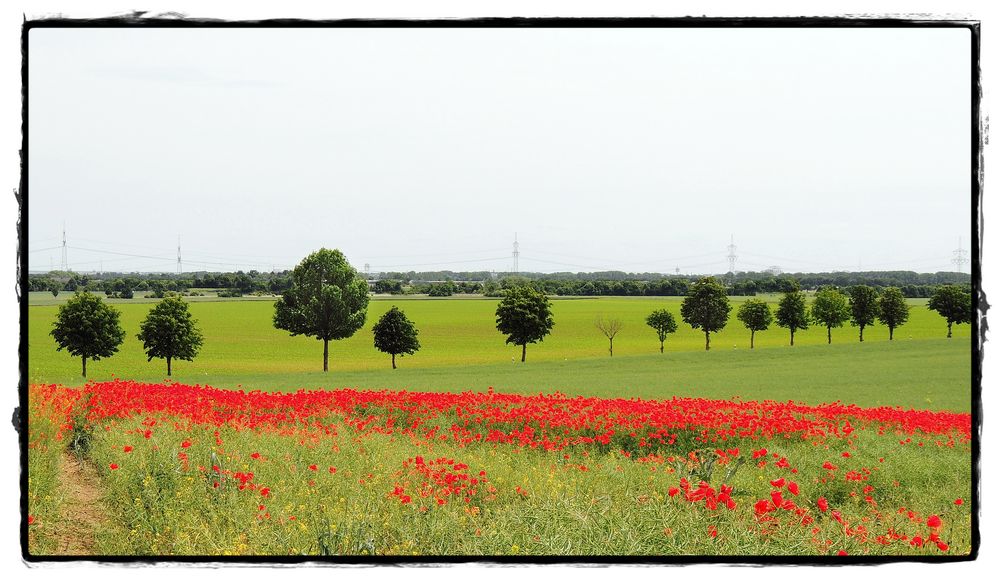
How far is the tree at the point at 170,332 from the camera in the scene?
11.1 meters

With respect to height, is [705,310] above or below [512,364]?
above

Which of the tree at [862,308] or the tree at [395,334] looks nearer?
the tree at [862,308]

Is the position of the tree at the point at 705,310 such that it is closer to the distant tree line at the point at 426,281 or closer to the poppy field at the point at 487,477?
the distant tree line at the point at 426,281

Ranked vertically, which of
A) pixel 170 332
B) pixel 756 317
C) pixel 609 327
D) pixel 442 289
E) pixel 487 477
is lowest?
pixel 487 477

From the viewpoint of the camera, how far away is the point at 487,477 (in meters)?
6.23

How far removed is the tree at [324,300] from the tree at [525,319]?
5.26 metres

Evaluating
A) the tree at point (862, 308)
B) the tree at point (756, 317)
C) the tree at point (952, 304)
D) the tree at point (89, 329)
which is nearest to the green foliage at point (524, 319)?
the tree at point (756, 317)

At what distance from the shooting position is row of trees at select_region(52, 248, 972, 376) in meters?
8.45

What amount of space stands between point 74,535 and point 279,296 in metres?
4.87

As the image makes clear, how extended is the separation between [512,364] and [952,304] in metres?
12.9

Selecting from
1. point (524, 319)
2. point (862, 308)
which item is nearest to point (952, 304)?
point (862, 308)

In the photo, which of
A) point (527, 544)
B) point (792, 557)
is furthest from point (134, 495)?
point (792, 557)

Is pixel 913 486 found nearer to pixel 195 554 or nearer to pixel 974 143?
pixel 974 143

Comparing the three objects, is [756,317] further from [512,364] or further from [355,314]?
[355,314]
